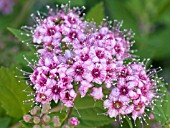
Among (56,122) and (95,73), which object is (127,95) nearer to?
(95,73)

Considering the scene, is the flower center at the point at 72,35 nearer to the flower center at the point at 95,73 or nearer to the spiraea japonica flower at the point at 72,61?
the spiraea japonica flower at the point at 72,61

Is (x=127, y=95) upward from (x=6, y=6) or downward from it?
downward

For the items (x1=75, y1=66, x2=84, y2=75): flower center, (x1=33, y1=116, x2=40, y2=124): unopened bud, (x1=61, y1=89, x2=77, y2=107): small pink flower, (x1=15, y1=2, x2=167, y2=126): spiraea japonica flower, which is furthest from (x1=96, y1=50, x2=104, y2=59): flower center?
(x1=33, y1=116, x2=40, y2=124): unopened bud

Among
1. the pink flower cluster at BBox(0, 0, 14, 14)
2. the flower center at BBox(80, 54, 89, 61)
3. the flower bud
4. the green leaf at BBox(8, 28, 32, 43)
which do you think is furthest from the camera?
the pink flower cluster at BBox(0, 0, 14, 14)

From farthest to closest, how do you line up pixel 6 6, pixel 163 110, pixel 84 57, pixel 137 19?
1. pixel 137 19
2. pixel 6 6
3. pixel 163 110
4. pixel 84 57

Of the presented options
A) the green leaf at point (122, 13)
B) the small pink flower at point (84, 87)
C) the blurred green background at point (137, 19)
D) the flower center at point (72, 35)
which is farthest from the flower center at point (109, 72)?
the green leaf at point (122, 13)

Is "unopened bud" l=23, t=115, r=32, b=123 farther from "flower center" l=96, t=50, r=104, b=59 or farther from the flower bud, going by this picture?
"flower center" l=96, t=50, r=104, b=59

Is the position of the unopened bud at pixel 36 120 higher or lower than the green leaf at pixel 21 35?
lower

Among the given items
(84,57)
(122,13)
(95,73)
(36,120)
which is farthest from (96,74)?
(122,13)
